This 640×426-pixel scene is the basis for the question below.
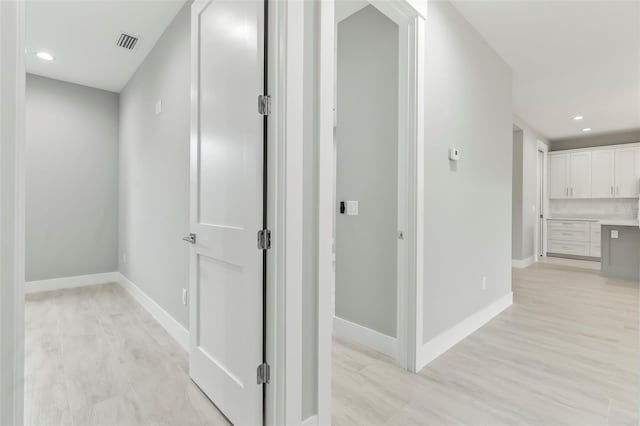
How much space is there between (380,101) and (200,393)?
2.29 metres

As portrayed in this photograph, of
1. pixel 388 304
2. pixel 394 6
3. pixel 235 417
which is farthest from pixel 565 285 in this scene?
pixel 235 417

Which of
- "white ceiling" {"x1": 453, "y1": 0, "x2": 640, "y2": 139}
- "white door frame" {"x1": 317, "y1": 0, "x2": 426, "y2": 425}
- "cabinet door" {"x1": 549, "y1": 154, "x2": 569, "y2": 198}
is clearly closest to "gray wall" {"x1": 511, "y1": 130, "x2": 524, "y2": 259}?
"white ceiling" {"x1": 453, "y1": 0, "x2": 640, "y2": 139}

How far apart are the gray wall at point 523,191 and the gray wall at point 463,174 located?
2728 millimetres

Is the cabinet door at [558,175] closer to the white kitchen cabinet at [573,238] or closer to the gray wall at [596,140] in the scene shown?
the gray wall at [596,140]

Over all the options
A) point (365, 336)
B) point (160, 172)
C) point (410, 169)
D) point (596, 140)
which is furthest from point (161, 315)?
point (596, 140)

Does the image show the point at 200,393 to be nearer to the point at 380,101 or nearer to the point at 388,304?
the point at 388,304

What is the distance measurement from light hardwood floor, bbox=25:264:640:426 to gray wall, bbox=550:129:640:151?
16.6 ft

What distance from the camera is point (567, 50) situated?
321 cm

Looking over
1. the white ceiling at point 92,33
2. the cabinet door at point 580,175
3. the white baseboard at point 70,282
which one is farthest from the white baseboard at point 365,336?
the cabinet door at point 580,175

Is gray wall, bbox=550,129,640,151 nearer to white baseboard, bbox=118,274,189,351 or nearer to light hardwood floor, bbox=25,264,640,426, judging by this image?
light hardwood floor, bbox=25,264,640,426

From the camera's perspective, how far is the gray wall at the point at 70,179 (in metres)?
3.81

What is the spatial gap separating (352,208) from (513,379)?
1554mm

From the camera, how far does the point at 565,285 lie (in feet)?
14.4

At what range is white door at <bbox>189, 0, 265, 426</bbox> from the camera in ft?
4.52
